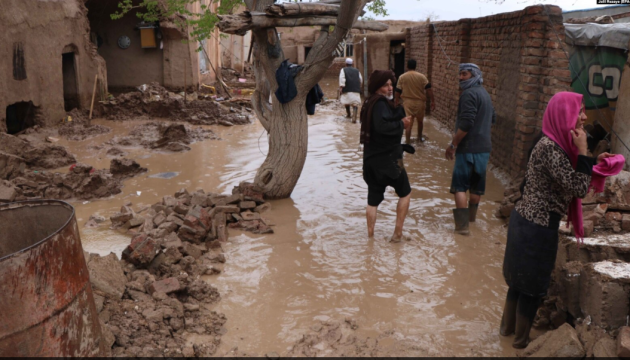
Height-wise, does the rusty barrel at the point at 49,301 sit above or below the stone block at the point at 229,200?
above

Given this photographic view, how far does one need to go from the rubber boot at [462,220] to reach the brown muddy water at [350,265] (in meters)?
0.14

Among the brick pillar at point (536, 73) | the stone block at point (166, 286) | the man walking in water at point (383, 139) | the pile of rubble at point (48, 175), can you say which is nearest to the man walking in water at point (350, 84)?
the pile of rubble at point (48, 175)

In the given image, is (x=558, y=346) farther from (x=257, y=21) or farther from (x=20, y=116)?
(x=20, y=116)

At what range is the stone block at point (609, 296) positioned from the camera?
3.29 meters

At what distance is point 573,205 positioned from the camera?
3.38 metres

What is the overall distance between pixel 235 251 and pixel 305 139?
7.63 ft

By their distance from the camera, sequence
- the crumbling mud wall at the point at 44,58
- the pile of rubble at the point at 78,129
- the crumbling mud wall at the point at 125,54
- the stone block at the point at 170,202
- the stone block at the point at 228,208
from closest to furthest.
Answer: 1. the stone block at the point at 228,208
2. the stone block at the point at 170,202
3. the crumbling mud wall at the point at 44,58
4. the pile of rubble at the point at 78,129
5. the crumbling mud wall at the point at 125,54

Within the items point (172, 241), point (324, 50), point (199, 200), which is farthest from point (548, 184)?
point (199, 200)

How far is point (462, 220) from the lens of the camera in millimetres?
5922

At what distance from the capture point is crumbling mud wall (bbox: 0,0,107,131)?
1061 cm

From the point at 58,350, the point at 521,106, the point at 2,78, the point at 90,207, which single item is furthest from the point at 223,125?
the point at 58,350

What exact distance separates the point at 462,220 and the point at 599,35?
325 cm

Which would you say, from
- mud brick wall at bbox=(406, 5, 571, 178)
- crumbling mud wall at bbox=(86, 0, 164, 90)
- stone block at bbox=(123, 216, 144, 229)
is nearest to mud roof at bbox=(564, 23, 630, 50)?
mud brick wall at bbox=(406, 5, 571, 178)

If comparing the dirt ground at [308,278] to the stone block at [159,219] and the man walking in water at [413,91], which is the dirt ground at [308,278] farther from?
the man walking in water at [413,91]
